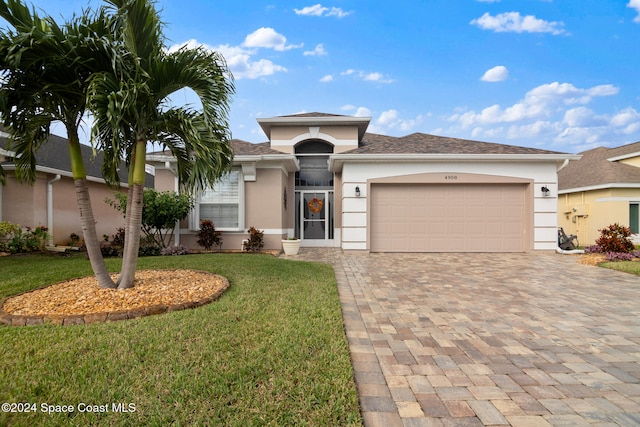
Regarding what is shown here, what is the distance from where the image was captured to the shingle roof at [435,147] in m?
11.2

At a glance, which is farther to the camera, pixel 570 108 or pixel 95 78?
pixel 570 108

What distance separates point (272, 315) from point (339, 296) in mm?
1615

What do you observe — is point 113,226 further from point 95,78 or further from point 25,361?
point 25,361

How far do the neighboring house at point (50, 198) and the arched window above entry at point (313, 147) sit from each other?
7537mm

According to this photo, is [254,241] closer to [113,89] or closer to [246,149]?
[246,149]

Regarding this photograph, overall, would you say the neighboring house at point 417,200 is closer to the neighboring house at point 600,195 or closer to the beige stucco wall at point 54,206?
the beige stucco wall at point 54,206

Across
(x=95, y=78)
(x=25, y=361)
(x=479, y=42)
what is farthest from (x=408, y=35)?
(x=25, y=361)

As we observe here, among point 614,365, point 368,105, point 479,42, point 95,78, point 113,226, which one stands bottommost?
point 614,365

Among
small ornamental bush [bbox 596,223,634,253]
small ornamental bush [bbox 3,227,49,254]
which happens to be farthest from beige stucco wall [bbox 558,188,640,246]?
small ornamental bush [bbox 3,227,49,254]

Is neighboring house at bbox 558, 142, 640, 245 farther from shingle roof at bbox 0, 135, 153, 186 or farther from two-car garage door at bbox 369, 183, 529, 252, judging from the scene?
shingle roof at bbox 0, 135, 153, 186

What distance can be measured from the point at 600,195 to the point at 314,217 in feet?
45.8

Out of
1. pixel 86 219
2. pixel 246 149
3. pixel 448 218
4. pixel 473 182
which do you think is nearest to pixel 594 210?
pixel 473 182

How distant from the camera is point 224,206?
36.5ft

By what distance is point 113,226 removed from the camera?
14.5 meters
